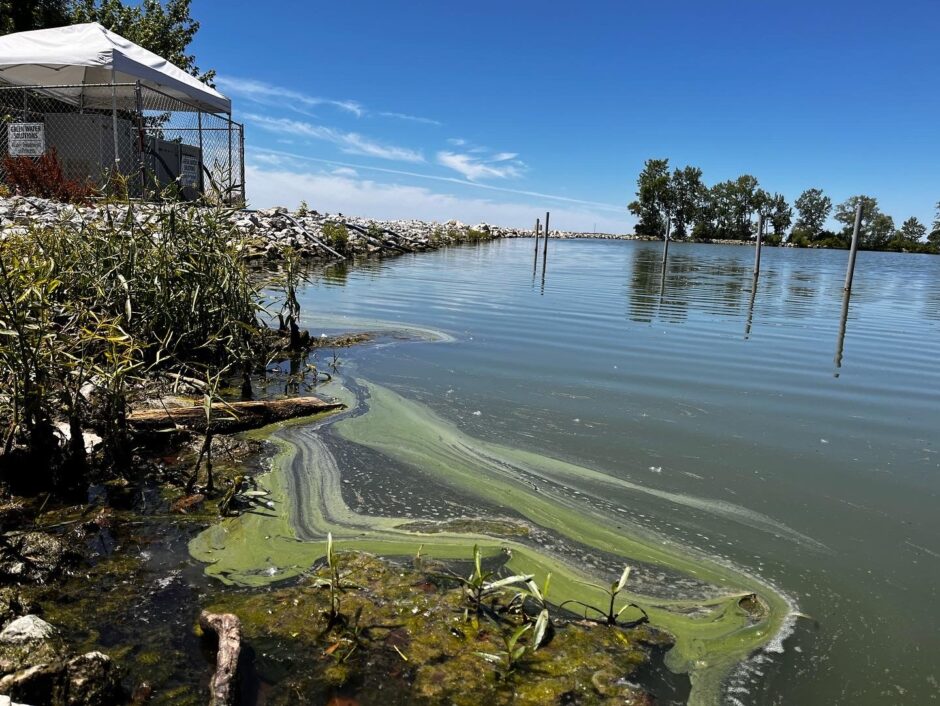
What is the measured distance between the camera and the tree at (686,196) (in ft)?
353

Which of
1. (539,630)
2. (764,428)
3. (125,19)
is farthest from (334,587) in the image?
(125,19)

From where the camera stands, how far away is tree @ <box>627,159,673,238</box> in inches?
3930

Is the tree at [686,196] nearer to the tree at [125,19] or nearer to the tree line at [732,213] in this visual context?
the tree line at [732,213]

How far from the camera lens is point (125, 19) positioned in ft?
79.2

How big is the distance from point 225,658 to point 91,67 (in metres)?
15.2

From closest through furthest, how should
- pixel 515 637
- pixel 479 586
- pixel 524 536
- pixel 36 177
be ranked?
pixel 515 637
pixel 479 586
pixel 524 536
pixel 36 177

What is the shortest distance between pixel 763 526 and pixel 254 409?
326cm

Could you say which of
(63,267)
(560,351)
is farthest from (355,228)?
(63,267)

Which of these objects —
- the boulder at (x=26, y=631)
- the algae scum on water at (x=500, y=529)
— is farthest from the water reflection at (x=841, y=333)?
the boulder at (x=26, y=631)

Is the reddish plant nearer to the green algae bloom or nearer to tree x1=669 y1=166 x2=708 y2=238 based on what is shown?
the green algae bloom

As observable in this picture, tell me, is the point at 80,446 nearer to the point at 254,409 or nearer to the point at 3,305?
the point at 3,305

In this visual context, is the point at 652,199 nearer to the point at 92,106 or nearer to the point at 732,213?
the point at 732,213

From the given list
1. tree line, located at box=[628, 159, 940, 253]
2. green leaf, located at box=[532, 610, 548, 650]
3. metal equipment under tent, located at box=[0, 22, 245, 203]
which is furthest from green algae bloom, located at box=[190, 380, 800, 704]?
tree line, located at box=[628, 159, 940, 253]

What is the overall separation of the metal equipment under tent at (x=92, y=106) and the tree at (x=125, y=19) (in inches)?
303
